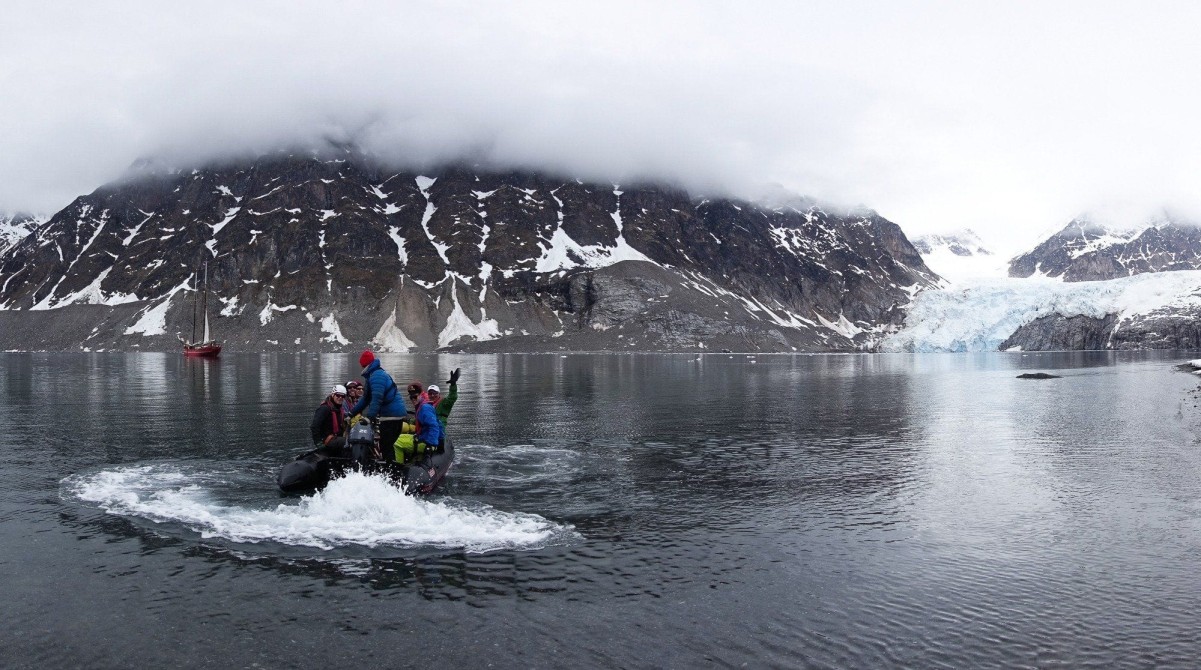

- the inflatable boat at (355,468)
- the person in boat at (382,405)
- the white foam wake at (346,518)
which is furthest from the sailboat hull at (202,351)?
the person in boat at (382,405)

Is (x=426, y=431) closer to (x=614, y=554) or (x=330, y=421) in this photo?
(x=330, y=421)

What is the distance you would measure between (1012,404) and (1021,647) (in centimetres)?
5172

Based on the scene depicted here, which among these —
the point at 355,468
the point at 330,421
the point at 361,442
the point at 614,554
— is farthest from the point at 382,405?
the point at 614,554

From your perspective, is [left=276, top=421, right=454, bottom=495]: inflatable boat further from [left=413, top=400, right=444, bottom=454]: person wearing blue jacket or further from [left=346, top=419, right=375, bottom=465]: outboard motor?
[left=413, top=400, right=444, bottom=454]: person wearing blue jacket

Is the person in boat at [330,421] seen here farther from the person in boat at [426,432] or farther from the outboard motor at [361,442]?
the person in boat at [426,432]

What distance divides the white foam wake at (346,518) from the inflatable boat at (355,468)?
560 mm

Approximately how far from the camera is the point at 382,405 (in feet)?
78.9

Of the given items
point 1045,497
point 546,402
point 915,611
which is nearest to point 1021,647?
point 915,611

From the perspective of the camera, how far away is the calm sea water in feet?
41.5

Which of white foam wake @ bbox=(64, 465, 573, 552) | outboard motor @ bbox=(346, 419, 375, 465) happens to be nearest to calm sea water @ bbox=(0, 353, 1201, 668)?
white foam wake @ bbox=(64, 465, 573, 552)

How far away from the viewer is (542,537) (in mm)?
18984

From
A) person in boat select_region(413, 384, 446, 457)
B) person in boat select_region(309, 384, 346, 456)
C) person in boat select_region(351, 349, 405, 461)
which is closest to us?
person in boat select_region(413, 384, 446, 457)

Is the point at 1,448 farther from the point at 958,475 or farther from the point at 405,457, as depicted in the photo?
the point at 958,475

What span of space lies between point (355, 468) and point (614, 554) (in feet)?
29.7
